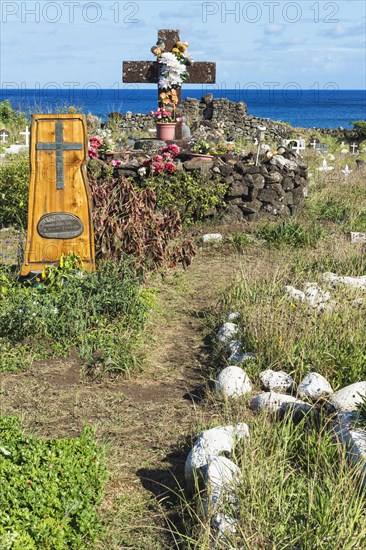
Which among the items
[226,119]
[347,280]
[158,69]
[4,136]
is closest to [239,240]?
[347,280]

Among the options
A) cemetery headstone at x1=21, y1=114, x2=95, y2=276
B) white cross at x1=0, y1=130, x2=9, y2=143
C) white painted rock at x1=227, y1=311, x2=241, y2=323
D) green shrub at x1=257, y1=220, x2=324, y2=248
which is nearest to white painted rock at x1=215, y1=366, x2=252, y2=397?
white painted rock at x1=227, y1=311, x2=241, y2=323

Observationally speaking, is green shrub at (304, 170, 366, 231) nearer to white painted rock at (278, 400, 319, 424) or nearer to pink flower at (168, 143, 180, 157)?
pink flower at (168, 143, 180, 157)

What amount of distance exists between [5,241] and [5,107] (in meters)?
15.7

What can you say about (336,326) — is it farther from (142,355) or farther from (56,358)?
(56,358)

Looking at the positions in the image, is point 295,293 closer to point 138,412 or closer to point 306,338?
point 306,338

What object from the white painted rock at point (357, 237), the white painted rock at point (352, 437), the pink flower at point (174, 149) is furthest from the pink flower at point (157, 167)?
the white painted rock at point (352, 437)

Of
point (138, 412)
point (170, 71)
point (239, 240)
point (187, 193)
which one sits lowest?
point (138, 412)

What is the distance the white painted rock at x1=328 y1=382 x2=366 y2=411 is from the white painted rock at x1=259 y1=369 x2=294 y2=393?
0.53m

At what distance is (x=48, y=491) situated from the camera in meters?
3.44

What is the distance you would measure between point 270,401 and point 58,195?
11.4 feet

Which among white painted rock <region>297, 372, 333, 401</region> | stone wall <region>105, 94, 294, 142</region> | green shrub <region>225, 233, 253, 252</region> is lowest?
white painted rock <region>297, 372, 333, 401</region>

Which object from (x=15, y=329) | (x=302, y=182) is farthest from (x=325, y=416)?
(x=302, y=182)

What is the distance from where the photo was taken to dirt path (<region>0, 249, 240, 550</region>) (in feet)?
12.8

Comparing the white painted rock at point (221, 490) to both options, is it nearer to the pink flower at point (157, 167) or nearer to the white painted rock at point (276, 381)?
the white painted rock at point (276, 381)
